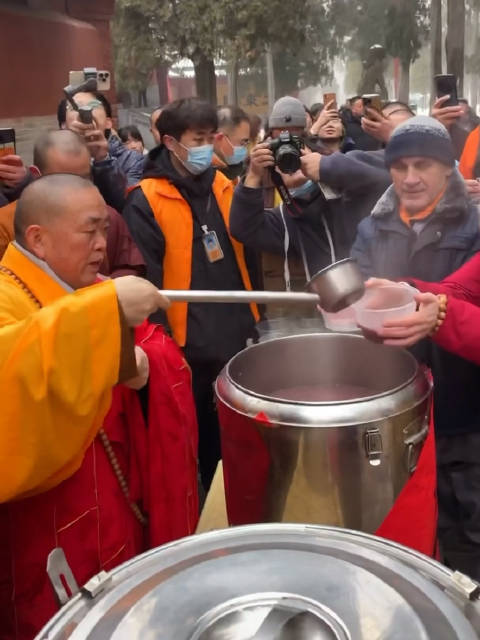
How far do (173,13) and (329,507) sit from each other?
1574cm

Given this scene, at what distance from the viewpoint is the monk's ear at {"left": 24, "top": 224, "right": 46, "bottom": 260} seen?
1581 mm

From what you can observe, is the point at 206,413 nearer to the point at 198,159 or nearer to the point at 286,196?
the point at 286,196

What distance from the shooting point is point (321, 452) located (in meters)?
1.36

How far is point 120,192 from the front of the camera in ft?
11.2

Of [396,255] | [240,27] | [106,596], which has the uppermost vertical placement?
[240,27]

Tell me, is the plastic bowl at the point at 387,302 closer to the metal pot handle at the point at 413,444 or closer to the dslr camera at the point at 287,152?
the metal pot handle at the point at 413,444

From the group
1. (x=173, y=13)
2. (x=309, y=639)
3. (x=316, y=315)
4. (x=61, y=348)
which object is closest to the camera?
(x=309, y=639)

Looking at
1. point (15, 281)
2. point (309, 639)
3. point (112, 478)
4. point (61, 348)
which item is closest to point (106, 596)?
point (309, 639)

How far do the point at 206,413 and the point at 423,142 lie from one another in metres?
1.58

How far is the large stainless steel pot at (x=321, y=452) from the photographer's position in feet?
4.43

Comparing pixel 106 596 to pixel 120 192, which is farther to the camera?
pixel 120 192

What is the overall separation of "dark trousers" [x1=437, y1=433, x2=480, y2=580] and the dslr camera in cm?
126

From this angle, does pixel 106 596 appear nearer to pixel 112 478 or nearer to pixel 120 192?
pixel 112 478

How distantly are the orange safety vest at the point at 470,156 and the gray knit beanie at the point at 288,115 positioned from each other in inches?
32.6
